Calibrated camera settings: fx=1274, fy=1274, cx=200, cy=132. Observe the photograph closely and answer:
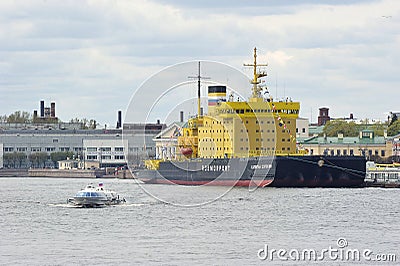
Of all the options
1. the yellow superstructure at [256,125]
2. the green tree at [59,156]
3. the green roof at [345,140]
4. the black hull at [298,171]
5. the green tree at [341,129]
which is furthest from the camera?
the green tree at [59,156]

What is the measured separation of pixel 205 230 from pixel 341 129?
329 ft

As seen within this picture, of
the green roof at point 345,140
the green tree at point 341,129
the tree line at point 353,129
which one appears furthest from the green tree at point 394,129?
the green roof at point 345,140

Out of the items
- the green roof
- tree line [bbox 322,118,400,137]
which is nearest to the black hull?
the green roof

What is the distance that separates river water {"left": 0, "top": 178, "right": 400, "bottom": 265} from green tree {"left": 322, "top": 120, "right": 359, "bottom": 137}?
75.1 metres

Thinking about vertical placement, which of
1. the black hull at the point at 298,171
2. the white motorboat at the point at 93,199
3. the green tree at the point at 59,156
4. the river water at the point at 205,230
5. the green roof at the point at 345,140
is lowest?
the river water at the point at 205,230

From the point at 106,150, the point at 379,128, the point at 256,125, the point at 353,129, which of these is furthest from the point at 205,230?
the point at 106,150

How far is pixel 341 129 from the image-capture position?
151500 millimetres

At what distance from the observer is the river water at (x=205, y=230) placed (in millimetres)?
43938

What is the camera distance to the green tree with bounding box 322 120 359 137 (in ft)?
494

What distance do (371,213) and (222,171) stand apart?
30.9m

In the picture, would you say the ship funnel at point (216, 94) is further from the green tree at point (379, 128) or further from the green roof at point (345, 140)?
the green tree at point (379, 128)

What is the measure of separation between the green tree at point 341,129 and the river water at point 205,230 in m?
75.1

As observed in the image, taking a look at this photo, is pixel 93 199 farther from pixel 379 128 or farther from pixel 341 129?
pixel 379 128

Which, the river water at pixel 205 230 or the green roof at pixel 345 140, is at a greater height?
the green roof at pixel 345 140
